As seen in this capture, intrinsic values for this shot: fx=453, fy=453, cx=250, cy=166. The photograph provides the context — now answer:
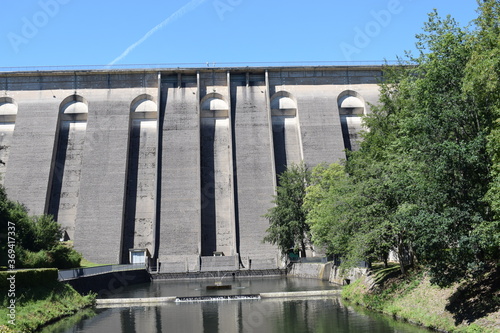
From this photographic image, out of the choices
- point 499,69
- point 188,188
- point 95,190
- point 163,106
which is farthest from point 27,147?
point 499,69

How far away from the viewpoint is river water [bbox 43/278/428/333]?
651 inches

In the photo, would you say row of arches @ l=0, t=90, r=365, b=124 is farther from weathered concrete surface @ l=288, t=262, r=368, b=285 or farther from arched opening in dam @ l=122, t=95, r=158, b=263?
weathered concrete surface @ l=288, t=262, r=368, b=285

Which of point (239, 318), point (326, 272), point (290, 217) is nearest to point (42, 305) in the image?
point (239, 318)

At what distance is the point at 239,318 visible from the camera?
1866 cm

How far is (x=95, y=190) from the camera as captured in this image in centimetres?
4688

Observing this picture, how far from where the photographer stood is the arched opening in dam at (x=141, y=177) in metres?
46.9

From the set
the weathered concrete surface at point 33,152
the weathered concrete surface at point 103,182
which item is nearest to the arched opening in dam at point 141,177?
the weathered concrete surface at point 103,182

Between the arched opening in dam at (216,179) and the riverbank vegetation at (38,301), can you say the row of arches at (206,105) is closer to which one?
the arched opening in dam at (216,179)

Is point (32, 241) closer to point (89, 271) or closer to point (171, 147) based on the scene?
point (89, 271)

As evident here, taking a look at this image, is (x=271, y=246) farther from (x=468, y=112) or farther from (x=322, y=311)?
(x=468, y=112)

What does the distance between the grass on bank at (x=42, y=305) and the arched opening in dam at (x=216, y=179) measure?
2332cm

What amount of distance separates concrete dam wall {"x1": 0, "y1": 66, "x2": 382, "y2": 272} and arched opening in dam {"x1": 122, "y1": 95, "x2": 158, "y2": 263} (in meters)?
0.12

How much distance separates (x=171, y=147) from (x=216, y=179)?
612cm

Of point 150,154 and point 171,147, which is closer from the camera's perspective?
point 171,147
